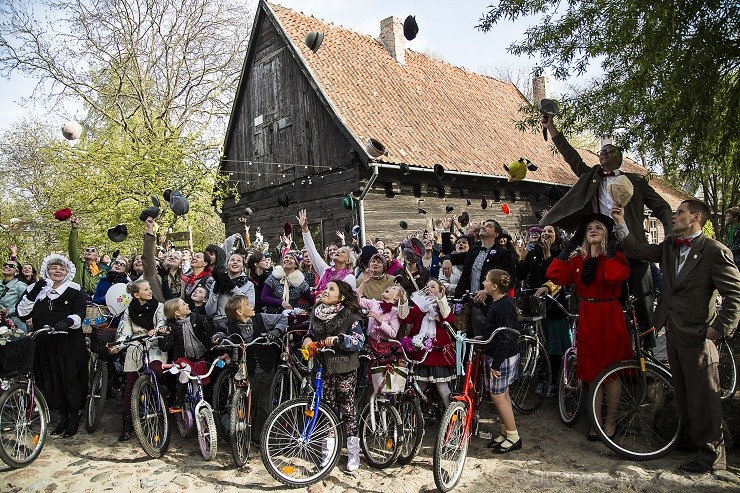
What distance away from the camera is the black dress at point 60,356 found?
5.46 metres

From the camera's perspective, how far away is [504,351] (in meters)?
4.17

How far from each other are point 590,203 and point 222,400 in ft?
14.5

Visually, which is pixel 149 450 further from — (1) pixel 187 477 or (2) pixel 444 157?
(2) pixel 444 157

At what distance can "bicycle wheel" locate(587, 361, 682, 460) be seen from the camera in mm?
4340

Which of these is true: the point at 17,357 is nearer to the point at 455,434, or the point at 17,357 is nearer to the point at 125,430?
the point at 125,430

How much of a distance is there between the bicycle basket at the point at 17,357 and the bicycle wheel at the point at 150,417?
1229 mm

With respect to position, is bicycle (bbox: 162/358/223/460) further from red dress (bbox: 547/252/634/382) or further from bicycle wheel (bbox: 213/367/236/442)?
red dress (bbox: 547/252/634/382)

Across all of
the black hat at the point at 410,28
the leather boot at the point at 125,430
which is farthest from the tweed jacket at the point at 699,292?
the black hat at the point at 410,28

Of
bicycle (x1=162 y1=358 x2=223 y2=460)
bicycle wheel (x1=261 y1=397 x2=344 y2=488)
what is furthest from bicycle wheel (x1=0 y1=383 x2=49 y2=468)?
bicycle wheel (x1=261 y1=397 x2=344 y2=488)

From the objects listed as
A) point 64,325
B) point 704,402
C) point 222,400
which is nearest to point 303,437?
point 222,400

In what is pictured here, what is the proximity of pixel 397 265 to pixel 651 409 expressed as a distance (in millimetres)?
3127

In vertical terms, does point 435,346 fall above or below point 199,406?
above

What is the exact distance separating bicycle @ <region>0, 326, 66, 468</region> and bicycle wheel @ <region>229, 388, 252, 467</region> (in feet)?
6.77

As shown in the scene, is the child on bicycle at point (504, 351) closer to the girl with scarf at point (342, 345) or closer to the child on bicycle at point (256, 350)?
the girl with scarf at point (342, 345)
